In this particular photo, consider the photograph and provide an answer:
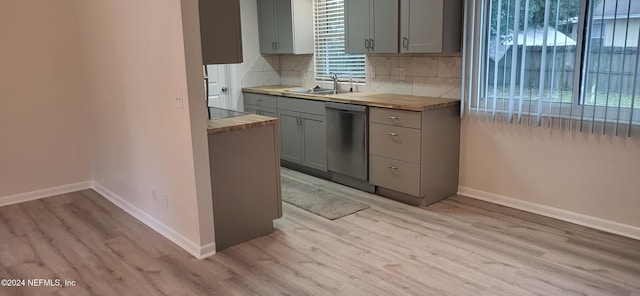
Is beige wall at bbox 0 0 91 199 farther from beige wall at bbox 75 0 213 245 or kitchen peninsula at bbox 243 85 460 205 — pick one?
kitchen peninsula at bbox 243 85 460 205

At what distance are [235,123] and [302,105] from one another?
69.7 inches

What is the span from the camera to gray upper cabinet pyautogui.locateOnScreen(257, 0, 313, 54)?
5.47 metres

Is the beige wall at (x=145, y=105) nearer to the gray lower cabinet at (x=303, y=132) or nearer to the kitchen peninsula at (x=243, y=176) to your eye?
the kitchen peninsula at (x=243, y=176)

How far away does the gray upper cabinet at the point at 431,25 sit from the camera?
3.94m

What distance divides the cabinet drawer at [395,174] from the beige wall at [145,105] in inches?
66.7

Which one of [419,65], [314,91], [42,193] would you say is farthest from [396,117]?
[42,193]

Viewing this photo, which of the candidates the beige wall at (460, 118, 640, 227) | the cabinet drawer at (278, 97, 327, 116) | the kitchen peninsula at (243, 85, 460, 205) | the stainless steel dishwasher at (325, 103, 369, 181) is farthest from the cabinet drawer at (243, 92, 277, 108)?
the beige wall at (460, 118, 640, 227)

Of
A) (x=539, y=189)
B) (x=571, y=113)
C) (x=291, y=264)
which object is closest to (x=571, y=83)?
(x=571, y=113)

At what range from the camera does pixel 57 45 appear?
4457 mm

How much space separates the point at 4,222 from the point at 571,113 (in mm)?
4404

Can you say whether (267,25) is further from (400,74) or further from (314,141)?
(400,74)

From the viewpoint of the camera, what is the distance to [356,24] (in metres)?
4.66

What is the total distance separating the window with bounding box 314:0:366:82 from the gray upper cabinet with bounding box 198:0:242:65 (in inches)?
87.8

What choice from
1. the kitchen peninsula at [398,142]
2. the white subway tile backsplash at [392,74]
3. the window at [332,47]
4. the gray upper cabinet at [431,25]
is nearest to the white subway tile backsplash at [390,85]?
the white subway tile backsplash at [392,74]
